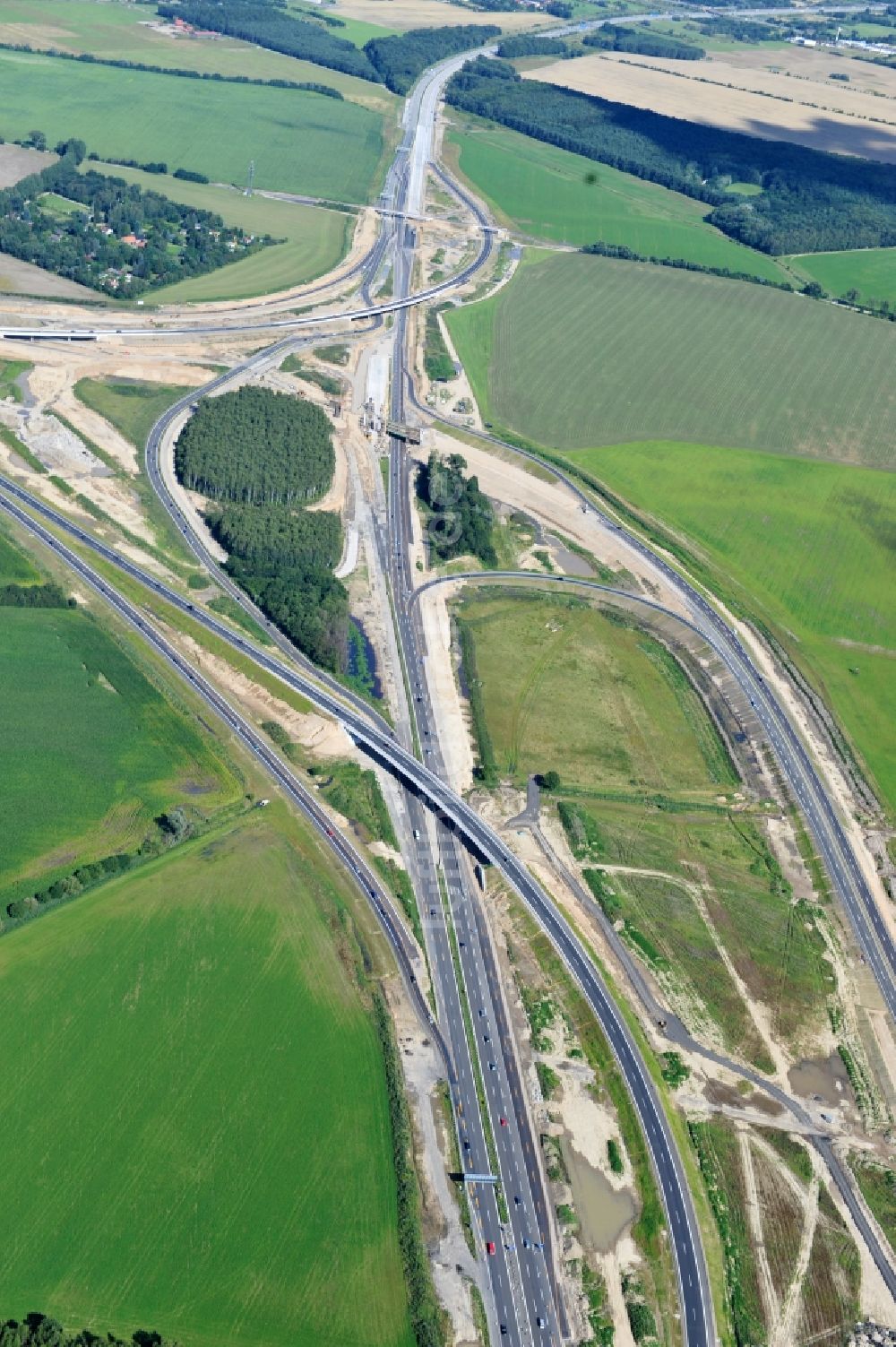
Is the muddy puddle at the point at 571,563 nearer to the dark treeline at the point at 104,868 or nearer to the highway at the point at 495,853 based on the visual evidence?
the highway at the point at 495,853

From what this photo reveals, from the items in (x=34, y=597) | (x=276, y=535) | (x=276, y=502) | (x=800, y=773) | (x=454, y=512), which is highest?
(x=454, y=512)

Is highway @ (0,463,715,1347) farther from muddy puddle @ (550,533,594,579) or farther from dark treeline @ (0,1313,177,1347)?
muddy puddle @ (550,533,594,579)

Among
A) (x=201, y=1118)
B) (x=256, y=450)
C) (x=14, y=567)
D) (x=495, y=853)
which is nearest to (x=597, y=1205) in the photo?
(x=201, y=1118)

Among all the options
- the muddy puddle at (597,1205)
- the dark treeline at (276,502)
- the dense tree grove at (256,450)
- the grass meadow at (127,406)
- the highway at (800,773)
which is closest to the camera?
the muddy puddle at (597,1205)

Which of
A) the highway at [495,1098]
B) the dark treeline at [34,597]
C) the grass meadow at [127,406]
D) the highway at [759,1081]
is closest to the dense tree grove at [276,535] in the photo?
the dark treeline at [34,597]

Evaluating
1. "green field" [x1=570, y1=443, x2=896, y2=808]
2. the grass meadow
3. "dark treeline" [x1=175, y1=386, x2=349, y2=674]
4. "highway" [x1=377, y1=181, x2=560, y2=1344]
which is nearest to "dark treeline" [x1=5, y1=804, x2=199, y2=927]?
"highway" [x1=377, y1=181, x2=560, y2=1344]

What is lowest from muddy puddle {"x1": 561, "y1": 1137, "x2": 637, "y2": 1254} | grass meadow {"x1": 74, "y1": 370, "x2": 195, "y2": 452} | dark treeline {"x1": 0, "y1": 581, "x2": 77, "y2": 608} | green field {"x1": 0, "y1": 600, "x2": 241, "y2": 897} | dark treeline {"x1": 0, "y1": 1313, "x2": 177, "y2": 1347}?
dark treeline {"x1": 0, "y1": 1313, "x2": 177, "y2": 1347}

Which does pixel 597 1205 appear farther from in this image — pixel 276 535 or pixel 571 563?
pixel 276 535
